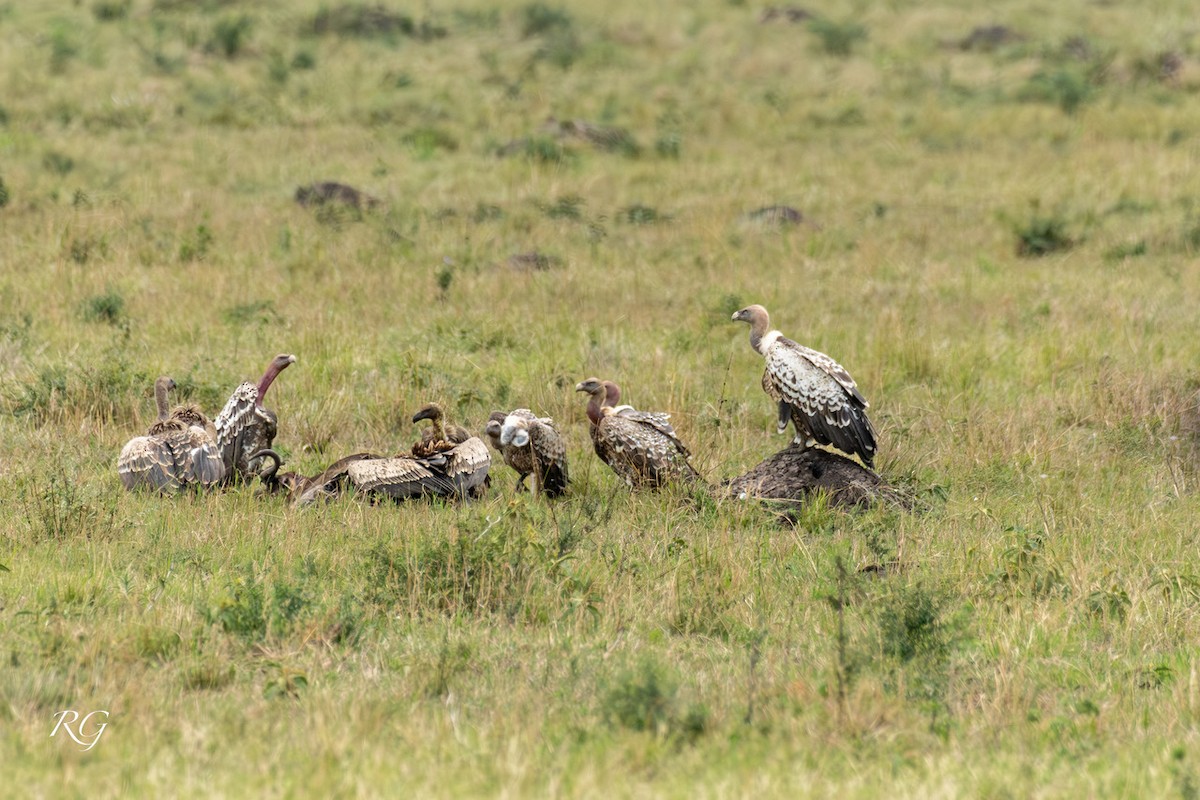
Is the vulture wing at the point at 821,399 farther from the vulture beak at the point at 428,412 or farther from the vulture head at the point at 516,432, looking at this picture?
the vulture beak at the point at 428,412

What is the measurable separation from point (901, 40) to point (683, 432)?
21.7 m

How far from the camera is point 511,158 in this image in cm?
1997

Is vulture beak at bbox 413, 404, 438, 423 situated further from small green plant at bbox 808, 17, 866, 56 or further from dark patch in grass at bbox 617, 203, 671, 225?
small green plant at bbox 808, 17, 866, 56

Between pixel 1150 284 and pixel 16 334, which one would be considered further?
pixel 1150 284

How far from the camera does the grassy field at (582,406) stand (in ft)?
17.1

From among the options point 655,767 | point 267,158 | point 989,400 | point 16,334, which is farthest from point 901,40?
point 655,767

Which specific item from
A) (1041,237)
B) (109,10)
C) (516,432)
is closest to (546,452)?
(516,432)

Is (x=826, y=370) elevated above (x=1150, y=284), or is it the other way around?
(x=826, y=370)

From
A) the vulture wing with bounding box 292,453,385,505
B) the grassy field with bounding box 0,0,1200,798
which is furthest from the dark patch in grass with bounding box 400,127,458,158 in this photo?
the vulture wing with bounding box 292,453,385,505

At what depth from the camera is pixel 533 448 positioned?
866cm

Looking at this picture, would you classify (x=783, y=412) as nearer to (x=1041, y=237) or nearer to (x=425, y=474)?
(x=425, y=474)

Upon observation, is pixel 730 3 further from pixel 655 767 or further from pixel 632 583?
pixel 655 767

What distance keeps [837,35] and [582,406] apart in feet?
66.6

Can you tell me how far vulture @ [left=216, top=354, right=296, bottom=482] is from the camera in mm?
8945
